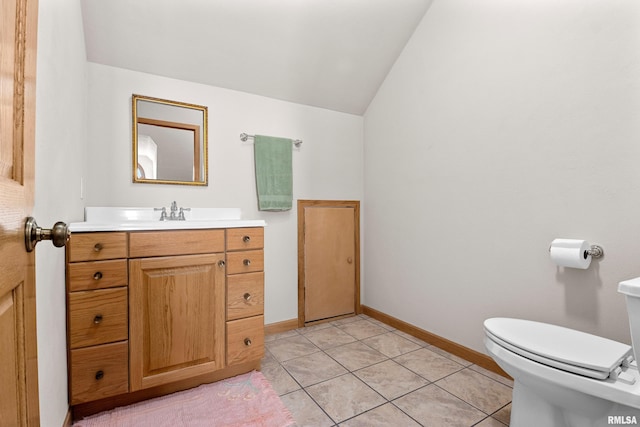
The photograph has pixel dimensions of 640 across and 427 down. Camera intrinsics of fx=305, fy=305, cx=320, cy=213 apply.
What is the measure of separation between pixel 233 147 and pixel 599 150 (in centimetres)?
216

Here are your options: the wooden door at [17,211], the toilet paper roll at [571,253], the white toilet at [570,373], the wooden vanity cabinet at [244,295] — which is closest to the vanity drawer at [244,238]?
the wooden vanity cabinet at [244,295]

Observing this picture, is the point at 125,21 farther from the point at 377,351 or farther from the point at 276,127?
the point at 377,351

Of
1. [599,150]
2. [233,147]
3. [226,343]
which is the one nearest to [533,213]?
[599,150]

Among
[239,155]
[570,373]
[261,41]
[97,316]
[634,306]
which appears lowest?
[570,373]

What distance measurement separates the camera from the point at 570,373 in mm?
1050

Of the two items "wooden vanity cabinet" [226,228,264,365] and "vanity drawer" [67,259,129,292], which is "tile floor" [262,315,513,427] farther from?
"vanity drawer" [67,259,129,292]

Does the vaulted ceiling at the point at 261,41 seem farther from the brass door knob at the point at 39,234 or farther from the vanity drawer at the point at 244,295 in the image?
the brass door knob at the point at 39,234

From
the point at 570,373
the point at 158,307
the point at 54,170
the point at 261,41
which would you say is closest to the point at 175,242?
the point at 158,307

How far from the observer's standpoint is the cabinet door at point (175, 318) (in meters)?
1.49

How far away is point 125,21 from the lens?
71.1 inches

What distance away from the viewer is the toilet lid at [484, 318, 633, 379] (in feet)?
3.39

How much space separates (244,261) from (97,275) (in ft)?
2.29

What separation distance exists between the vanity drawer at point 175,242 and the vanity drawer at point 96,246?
0.04 m

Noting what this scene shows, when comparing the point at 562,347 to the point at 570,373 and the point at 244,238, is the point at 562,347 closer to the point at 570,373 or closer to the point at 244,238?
the point at 570,373
